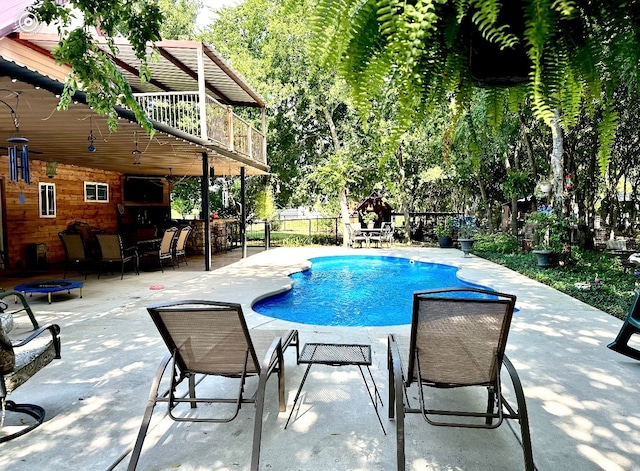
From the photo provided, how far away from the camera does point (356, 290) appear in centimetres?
893

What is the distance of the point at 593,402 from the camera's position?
2.88m

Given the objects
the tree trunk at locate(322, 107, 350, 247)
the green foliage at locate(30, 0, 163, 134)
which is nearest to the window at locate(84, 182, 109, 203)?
the tree trunk at locate(322, 107, 350, 247)

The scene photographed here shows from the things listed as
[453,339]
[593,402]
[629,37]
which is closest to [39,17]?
[629,37]

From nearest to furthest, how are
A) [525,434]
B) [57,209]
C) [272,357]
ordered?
[525,434] < [272,357] < [57,209]

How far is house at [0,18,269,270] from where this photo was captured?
5504 millimetres

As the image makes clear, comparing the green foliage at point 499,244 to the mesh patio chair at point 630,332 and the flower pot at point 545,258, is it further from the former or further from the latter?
the mesh patio chair at point 630,332

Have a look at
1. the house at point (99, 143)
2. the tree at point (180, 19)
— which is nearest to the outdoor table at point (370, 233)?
the house at point (99, 143)

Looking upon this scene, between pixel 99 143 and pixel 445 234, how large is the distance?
12.5 m

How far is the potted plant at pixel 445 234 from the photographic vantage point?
1507 cm

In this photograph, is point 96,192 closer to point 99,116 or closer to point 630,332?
point 99,116

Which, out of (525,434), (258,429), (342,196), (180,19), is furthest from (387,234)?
(180,19)

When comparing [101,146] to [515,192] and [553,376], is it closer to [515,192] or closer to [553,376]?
[553,376]

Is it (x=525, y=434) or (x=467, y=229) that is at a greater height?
(x=467, y=229)

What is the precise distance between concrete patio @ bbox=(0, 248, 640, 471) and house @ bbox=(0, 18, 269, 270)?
261 cm
